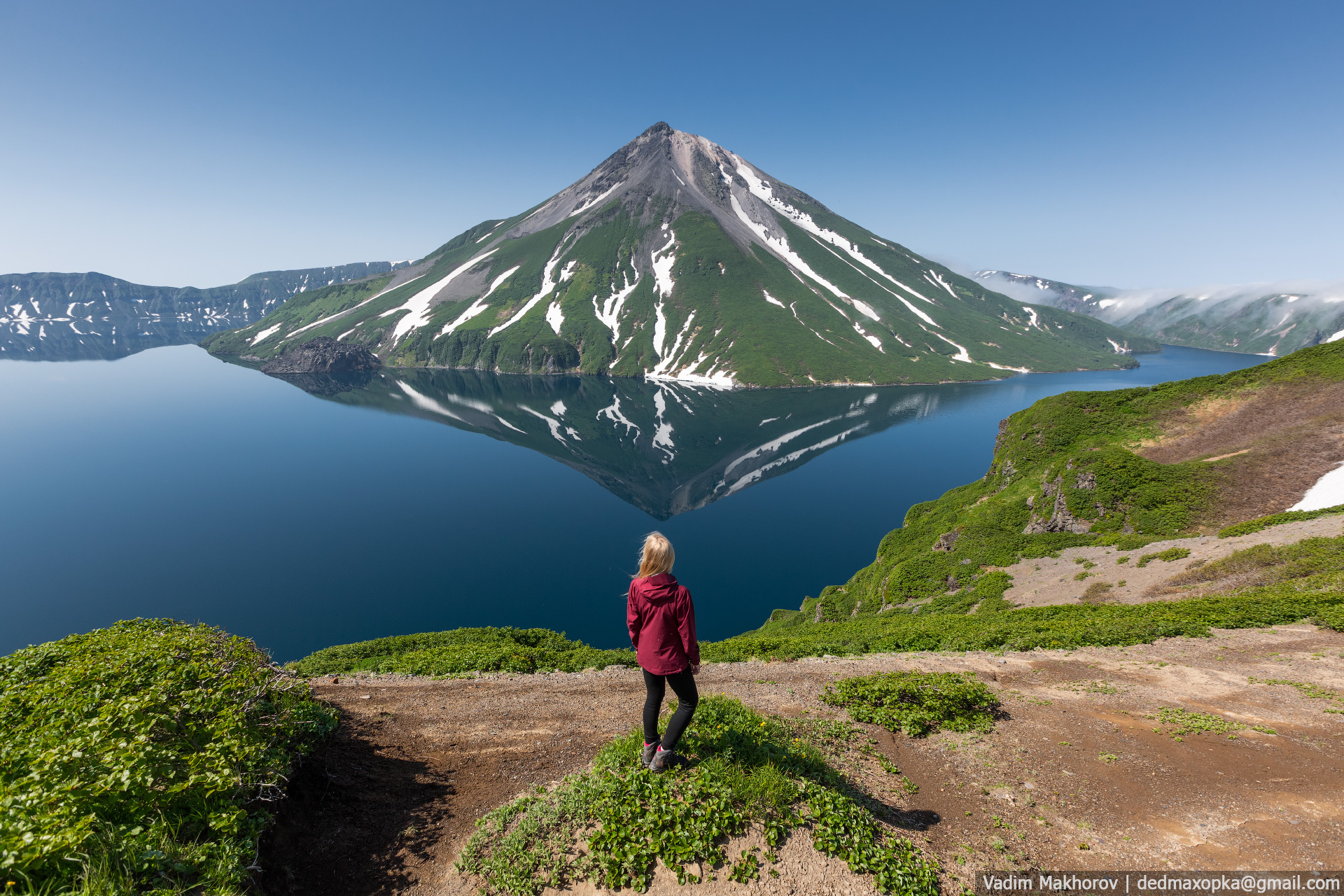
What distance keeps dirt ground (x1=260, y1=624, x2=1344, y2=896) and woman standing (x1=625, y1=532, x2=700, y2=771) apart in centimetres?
182

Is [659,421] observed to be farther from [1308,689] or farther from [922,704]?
[1308,689]

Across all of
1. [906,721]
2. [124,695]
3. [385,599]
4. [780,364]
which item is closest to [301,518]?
[385,599]

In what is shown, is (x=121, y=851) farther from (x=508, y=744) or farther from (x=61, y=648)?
(x=61, y=648)

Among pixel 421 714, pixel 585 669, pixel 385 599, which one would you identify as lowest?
pixel 385 599

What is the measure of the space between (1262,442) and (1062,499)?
38.3 feet

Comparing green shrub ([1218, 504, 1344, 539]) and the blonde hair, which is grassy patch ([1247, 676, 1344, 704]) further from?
green shrub ([1218, 504, 1344, 539])

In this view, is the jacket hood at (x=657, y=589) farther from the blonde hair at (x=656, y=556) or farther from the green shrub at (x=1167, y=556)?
the green shrub at (x=1167, y=556)

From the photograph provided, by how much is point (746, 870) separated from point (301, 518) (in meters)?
86.7

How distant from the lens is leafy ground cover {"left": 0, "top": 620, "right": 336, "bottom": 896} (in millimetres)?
4586

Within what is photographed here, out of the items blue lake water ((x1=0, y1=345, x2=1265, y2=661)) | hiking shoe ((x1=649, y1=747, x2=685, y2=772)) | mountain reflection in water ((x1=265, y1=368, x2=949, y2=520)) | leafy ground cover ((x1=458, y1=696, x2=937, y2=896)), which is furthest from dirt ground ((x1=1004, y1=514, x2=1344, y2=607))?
mountain reflection in water ((x1=265, y1=368, x2=949, y2=520))

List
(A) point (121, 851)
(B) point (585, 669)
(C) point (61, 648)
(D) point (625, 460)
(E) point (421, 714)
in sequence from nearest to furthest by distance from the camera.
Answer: (A) point (121, 851), (C) point (61, 648), (E) point (421, 714), (B) point (585, 669), (D) point (625, 460)

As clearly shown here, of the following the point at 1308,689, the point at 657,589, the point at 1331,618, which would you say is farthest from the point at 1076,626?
the point at 657,589

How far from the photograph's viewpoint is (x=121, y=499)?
79062mm

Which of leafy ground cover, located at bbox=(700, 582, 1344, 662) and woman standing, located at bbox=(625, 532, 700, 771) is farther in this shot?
leafy ground cover, located at bbox=(700, 582, 1344, 662)
